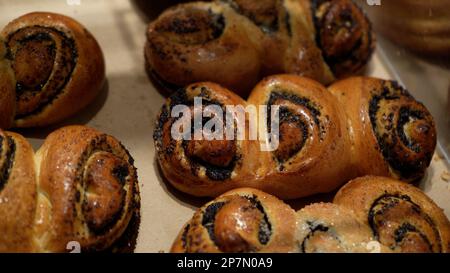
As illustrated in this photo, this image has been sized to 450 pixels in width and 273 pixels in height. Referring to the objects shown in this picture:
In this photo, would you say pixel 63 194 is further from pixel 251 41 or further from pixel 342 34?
pixel 342 34

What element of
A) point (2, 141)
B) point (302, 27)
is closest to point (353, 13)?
point (302, 27)

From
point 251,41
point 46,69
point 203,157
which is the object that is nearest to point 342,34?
point 251,41

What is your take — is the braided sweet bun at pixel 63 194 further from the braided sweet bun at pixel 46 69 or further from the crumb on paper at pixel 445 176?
the crumb on paper at pixel 445 176

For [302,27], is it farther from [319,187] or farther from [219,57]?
[319,187]

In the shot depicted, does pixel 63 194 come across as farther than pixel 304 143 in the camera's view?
No

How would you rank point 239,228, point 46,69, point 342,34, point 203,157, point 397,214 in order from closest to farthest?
point 239,228, point 397,214, point 203,157, point 46,69, point 342,34

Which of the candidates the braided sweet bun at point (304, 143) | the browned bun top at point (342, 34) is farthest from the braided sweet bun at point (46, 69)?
the browned bun top at point (342, 34)
